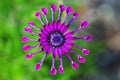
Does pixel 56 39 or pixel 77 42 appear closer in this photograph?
pixel 56 39

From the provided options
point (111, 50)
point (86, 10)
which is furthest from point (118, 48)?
point (86, 10)

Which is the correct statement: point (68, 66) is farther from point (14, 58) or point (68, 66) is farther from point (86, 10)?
point (86, 10)

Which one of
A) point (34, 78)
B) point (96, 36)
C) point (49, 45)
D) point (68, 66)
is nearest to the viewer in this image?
point (49, 45)

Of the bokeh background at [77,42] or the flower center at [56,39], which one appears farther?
the bokeh background at [77,42]
